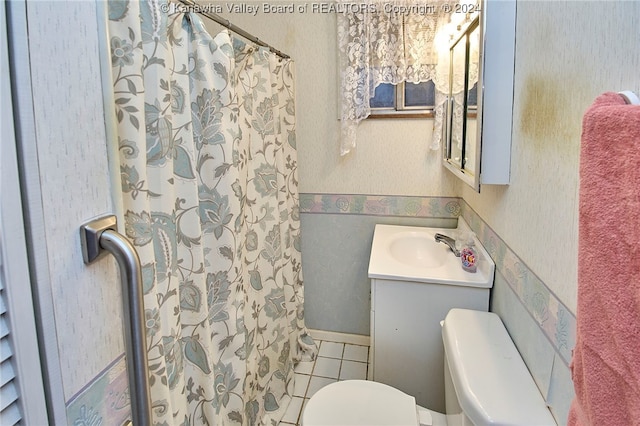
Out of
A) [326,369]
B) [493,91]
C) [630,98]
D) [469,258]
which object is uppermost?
[493,91]

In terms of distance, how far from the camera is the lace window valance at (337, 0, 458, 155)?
1.97 metres

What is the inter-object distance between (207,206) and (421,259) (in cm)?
127

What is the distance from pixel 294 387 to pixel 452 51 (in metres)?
1.94

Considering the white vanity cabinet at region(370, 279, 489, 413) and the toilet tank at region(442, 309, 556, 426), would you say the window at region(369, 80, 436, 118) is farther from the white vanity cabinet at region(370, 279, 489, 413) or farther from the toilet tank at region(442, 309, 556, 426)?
the toilet tank at region(442, 309, 556, 426)

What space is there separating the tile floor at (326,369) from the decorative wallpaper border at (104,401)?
1441 millimetres

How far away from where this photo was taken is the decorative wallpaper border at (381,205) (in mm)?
2244

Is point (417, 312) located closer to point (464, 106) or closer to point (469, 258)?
point (469, 258)

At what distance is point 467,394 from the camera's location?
99 centimetres

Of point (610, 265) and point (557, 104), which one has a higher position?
point (557, 104)

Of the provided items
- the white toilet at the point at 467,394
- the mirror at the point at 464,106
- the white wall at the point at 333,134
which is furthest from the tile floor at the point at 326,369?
the mirror at the point at 464,106

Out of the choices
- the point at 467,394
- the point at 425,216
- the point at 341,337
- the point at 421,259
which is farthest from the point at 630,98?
the point at 341,337

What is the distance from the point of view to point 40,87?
44 cm

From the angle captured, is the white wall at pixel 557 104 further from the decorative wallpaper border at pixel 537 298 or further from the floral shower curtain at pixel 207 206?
the floral shower curtain at pixel 207 206

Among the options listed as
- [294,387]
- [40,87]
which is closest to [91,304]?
[40,87]
